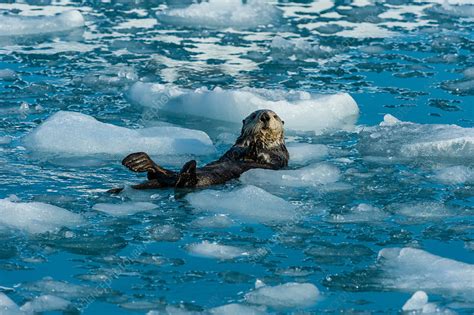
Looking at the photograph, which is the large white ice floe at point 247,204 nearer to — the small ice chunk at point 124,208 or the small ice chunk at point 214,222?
the small ice chunk at point 214,222

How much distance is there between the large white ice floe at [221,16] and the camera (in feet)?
Answer: 40.6

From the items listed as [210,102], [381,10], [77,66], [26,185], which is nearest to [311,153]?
[210,102]

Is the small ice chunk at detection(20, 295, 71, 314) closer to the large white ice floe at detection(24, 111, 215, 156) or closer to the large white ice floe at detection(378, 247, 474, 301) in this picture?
the large white ice floe at detection(378, 247, 474, 301)

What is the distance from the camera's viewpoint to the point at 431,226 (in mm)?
5559

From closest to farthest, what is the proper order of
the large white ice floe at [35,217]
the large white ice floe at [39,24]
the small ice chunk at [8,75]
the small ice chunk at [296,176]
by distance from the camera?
the large white ice floe at [35,217] < the small ice chunk at [296,176] < the small ice chunk at [8,75] < the large white ice floe at [39,24]

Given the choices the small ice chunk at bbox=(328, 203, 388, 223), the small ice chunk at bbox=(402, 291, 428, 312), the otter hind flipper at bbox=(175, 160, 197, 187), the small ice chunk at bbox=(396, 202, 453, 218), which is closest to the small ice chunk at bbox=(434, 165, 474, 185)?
the small ice chunk at bbox=(396, 202, 453, 218)

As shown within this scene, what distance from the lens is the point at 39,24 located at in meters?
12.0

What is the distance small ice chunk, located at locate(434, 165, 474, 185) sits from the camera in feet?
21.1

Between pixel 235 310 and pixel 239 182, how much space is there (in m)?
2.09

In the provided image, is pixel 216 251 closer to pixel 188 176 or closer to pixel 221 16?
pixel 188 176

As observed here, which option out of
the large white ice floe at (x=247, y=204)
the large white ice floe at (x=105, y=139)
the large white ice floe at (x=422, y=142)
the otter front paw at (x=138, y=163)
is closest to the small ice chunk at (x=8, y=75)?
the large white ice floe at (x=105, y=139)

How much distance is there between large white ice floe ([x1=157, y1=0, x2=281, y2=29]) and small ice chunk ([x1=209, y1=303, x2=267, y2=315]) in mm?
8096

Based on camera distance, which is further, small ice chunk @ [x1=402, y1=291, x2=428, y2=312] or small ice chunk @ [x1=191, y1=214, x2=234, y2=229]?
small ice chunk @ [x1=191, y1=214, x2=234, y2=229]

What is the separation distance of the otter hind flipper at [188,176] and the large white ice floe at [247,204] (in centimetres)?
11
